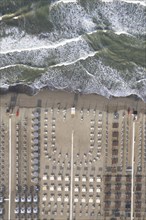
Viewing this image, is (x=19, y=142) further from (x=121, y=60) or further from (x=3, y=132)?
(x=121, y=60)

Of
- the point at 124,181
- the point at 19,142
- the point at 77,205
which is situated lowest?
the point at 77,205

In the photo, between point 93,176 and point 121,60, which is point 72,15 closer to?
point 121,60

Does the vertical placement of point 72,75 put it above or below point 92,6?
below

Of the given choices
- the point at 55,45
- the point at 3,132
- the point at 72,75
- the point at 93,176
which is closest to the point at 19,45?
the point at 55,45

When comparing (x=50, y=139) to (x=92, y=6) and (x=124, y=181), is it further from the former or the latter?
(x=92, y=6)

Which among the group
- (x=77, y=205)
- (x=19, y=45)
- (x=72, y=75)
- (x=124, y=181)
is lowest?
(x=77, y=205)

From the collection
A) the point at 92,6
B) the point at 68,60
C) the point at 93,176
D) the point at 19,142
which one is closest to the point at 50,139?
the point at 19,142

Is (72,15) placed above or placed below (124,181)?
above

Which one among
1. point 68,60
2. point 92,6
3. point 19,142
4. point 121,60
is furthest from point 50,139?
point 92,6
